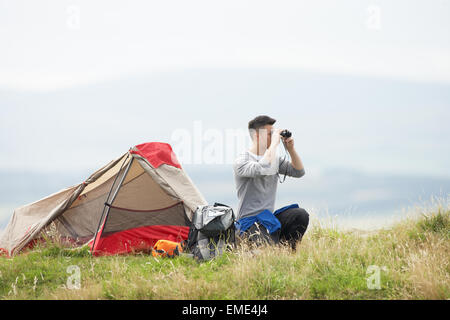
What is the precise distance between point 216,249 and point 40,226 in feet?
10.5

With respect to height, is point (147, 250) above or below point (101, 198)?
below

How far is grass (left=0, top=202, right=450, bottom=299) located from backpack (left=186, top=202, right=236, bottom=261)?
180 millimetres

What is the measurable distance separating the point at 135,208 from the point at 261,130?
8.40 feet

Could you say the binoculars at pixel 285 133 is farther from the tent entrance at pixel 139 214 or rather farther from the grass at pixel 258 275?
the tent entrance at pixel 139 214

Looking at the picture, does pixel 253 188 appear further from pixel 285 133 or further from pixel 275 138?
pixel 285 133

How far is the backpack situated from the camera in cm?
524

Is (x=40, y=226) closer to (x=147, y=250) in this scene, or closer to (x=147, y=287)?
(x=147, y=250)

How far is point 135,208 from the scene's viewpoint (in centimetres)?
685

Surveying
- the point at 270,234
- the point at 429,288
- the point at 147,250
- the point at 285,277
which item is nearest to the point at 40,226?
the point at 147,250

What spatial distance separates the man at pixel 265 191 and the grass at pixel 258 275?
274 millimetres
